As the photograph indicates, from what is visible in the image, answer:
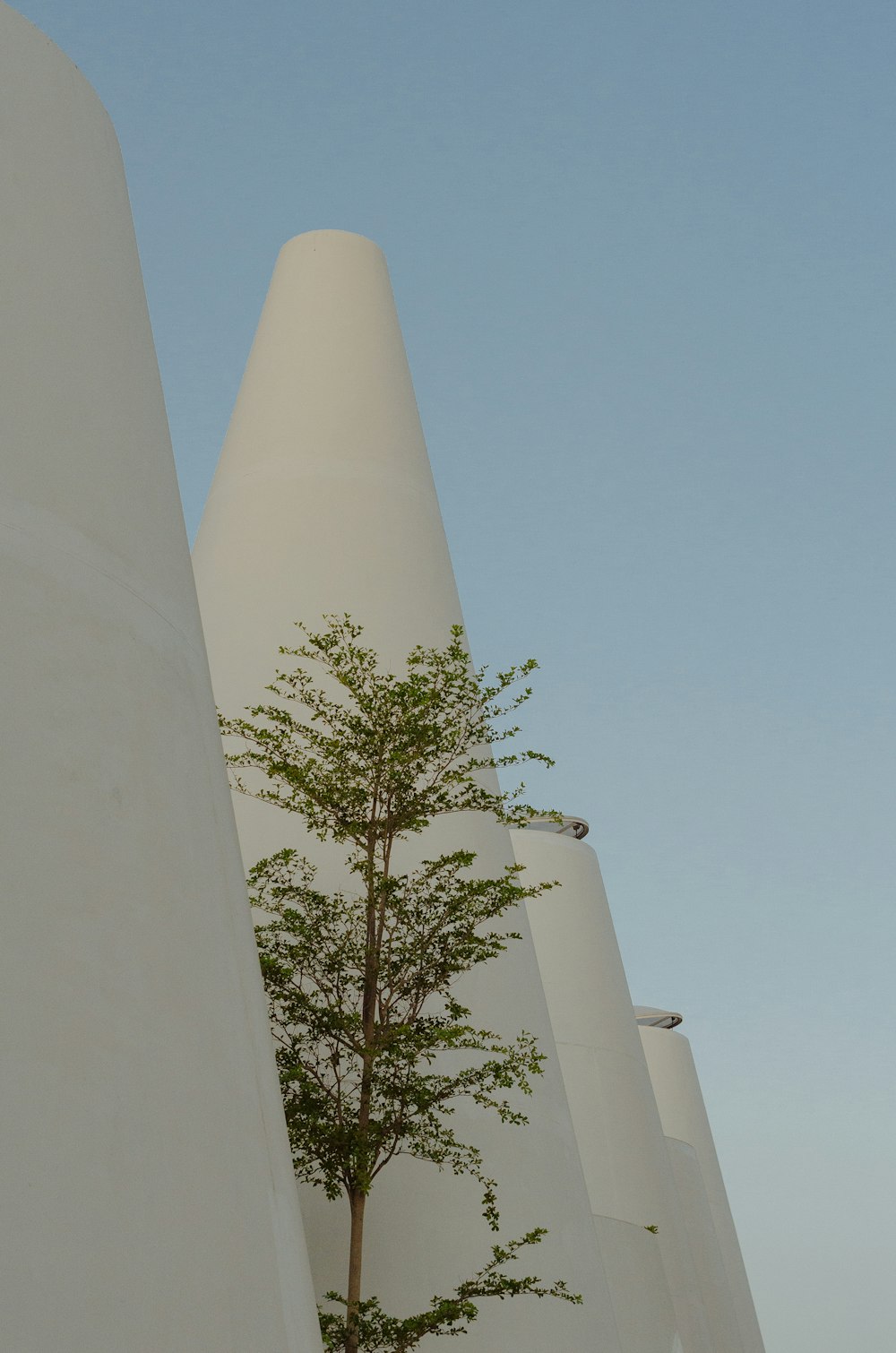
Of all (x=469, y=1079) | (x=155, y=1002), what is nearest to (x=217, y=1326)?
(x=155, y=1002)

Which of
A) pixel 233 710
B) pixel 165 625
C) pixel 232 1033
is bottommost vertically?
pixel 232 1033

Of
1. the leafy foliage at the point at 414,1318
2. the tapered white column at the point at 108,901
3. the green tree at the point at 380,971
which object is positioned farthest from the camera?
the green tree at the point at 380,971

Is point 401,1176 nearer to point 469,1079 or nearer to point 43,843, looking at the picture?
point 469,1079

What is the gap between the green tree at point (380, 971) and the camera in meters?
7.82

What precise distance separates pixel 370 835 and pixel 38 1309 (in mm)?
4630

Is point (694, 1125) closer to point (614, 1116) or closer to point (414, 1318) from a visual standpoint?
point (614, 1116)

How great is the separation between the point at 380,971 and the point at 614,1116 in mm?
11042

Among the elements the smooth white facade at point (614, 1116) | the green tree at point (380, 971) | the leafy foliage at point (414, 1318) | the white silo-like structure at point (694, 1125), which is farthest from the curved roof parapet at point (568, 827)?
the leafy foliage at point (414, 1318)

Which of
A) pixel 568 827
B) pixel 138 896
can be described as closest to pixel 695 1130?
pixel 568 827

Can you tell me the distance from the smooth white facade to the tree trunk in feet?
27.9

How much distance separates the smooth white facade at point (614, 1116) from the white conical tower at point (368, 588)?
22.0 feet

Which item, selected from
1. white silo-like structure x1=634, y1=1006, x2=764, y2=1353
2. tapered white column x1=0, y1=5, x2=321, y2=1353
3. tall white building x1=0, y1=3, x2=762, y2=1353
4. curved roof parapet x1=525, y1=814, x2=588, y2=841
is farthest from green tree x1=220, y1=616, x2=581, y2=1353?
white silo-like structure x1=634, y1=1006, x2=764, y2=1353

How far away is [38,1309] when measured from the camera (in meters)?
3.95

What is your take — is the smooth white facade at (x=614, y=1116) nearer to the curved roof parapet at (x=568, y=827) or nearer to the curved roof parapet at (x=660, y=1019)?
the curved roof parapet at (x=568, y=827)
